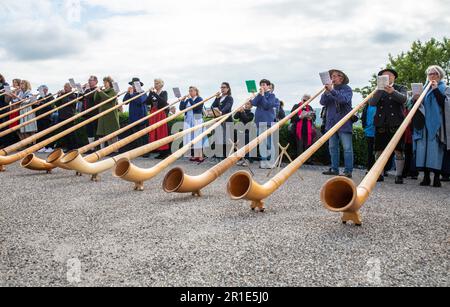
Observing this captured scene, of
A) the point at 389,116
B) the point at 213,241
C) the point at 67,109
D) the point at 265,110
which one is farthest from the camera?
the point at 67,109

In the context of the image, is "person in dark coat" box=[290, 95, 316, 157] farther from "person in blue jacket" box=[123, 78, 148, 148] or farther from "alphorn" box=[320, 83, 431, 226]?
"alphorn" box=[320, 83, 431, 226]

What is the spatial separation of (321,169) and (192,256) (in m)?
6.24

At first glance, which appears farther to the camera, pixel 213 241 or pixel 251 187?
pixel 251 187

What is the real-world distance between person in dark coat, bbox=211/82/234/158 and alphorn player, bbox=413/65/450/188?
12.4ft

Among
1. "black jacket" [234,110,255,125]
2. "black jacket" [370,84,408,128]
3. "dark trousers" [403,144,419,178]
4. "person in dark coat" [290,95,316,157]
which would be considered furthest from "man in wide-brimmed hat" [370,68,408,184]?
"black jacket" [234,110,255,125]

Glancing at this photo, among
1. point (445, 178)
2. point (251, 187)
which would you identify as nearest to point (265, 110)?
point (445, 178)

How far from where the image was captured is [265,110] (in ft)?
30.2

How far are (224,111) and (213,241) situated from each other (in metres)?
5.97

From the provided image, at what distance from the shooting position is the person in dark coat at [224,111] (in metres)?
9.64

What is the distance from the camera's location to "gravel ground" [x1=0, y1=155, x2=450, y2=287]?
3.09 meters

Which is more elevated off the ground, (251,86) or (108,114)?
(251,86)

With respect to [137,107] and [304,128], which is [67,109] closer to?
[137,107]
